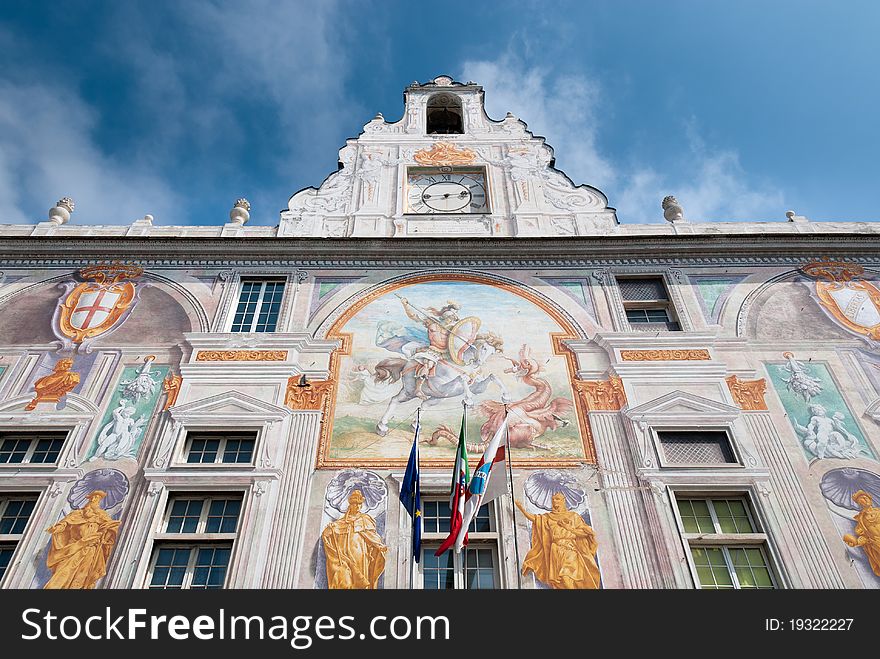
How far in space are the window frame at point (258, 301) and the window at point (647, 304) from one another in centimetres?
690

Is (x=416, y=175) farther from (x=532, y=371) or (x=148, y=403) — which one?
(x=148, y=403)

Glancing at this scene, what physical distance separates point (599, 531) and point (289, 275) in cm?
839

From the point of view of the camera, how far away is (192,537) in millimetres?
10938

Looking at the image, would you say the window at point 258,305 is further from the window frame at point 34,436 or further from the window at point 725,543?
the window at point 725,543

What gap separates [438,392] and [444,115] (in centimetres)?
1175

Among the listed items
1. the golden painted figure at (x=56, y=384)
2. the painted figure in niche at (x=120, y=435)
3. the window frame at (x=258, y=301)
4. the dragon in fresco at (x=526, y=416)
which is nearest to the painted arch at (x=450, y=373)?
the dragon in fresco at (x=526, y=416)

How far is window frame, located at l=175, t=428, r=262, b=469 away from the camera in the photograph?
11867mm

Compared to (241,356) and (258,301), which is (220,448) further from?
(258,301)

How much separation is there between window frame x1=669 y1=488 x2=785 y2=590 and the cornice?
19.5 ft

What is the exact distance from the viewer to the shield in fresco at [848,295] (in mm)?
14539

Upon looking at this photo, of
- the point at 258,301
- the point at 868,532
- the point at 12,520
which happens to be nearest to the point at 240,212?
the point at 258,301

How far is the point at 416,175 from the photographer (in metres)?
18.9
